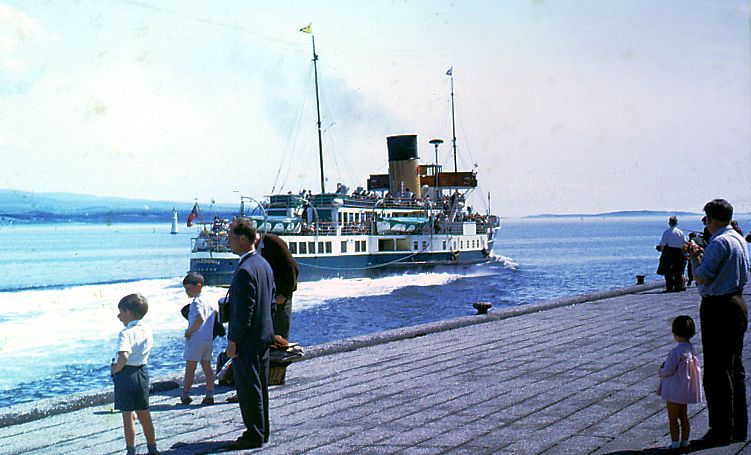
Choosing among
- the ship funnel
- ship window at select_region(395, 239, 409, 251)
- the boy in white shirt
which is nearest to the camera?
the boy in white shirt

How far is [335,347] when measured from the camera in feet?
38.6

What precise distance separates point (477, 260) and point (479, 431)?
6153 centimetres

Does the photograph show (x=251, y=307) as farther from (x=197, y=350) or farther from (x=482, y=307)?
(x=482, y=307)

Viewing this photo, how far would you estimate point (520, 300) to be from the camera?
4669 centimetres

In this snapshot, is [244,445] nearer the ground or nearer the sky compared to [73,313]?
nearer the sky

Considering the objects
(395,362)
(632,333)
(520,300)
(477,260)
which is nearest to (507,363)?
(395,362)

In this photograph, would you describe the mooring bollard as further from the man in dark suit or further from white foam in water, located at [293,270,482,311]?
white foam in water, located at [293,270,482,311]

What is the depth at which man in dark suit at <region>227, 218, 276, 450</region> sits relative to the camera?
6.42 meters

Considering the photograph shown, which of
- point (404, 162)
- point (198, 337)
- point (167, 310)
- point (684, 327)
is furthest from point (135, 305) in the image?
point (404, 162)

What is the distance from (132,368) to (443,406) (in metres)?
3.21

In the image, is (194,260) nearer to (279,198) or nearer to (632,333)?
(279,198)

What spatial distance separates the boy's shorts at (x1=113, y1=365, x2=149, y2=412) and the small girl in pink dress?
3.99 m

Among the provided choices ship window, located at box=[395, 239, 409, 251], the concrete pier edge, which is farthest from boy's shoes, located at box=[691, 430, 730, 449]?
ship window, located at box=[395, 239, 409, 251]

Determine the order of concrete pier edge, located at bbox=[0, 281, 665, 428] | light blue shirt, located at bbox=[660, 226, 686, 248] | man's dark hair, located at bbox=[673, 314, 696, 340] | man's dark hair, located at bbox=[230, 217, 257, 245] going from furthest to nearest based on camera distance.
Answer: light blue shirt, located at bbox=[660, 226, 686, 248], concrete pier edge, located at bbox=[0, 281, 665, 428], man's dark hair, located at bbox=[230, 217, 257, 245], man's dark hair, located at bbox=[673, 314, 696, 340]
